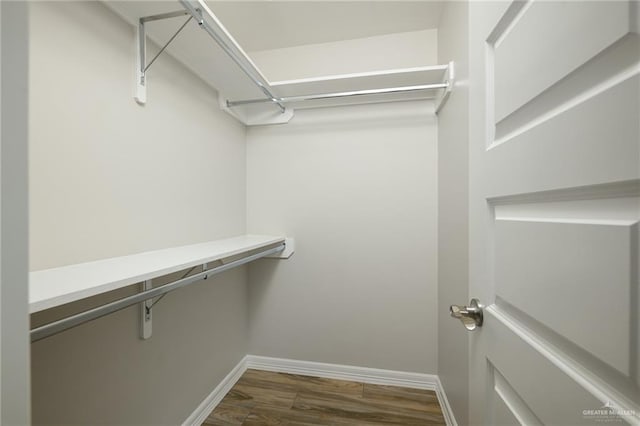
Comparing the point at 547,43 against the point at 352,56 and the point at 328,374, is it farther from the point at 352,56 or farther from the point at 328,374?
the point at 328,374

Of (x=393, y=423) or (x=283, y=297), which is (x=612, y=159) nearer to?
(x=393, y=423)

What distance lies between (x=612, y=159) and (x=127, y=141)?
1322 millimetres

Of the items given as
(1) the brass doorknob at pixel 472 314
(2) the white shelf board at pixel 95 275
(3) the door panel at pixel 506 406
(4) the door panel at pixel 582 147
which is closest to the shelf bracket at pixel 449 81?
(4) the door panel at pixel 582 147

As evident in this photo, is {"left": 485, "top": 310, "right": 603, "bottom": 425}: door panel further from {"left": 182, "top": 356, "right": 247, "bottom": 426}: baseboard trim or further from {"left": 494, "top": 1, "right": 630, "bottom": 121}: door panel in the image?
{"left": 182, "top": 356, "right": 247, "bottom": 426}: baseboard trim

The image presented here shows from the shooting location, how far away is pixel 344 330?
5.78 feet

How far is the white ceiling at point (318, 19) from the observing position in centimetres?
143

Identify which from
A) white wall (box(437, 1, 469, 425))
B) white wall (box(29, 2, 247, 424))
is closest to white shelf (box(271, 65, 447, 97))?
white wall (box(437, 1, 469, 425))

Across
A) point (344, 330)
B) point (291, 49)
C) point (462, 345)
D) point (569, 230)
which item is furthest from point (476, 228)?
point (291, 49)

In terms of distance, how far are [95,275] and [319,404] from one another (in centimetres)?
141

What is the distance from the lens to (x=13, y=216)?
0.27 m

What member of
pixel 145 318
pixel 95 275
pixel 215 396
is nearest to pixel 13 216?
pixel 95 275

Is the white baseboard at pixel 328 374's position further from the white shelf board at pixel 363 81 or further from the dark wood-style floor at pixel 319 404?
the white shelf board at pixel 363 81

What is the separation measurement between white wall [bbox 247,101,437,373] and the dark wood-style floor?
16 cm

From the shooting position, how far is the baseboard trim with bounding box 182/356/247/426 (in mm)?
1351
